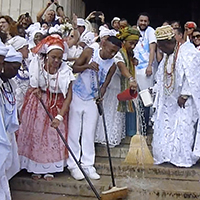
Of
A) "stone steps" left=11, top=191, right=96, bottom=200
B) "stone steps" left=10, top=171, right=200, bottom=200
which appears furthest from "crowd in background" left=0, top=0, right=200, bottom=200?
"stone steps" left=11, top=191, right=96, bottom=200

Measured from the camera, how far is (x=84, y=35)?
624cm

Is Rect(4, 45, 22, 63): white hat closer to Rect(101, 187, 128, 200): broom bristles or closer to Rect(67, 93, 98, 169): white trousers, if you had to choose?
Rect(67, 93, 98, 169): white trousers

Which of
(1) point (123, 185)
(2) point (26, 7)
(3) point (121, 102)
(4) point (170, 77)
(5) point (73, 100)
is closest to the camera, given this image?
(1) point (123, 185)

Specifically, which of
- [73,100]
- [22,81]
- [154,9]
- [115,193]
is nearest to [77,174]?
[115,193]

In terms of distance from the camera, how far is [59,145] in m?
4.63

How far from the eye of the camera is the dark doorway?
11.4m

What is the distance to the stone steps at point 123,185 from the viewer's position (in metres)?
4.30

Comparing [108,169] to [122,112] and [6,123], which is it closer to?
[122,112]

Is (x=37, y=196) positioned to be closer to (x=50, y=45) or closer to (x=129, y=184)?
(x=129, y=184)

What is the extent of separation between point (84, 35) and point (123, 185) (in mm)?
2746

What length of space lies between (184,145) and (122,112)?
1.13m

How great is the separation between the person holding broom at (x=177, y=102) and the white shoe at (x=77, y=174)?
109 cm

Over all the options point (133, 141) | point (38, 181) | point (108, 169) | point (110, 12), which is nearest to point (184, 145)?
point (133, 141)

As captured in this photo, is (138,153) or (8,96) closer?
(8,96)
